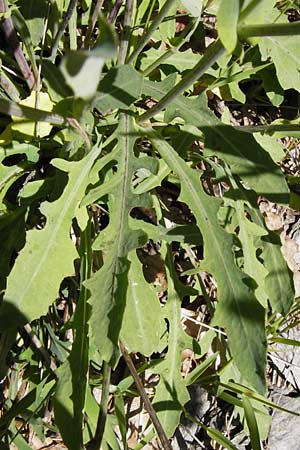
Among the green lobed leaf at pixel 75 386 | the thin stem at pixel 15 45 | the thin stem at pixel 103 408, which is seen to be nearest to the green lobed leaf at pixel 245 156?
the thin stem at pixel 15 45

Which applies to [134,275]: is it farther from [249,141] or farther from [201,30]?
[201,30]

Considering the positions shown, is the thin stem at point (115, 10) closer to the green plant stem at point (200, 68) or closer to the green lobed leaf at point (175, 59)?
the green lobed leaf at point (175, 59)

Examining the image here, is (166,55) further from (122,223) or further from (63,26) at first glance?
(122,223)

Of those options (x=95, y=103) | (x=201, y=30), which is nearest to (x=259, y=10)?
(x=95, y=103)

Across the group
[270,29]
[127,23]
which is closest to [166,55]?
[127,23]

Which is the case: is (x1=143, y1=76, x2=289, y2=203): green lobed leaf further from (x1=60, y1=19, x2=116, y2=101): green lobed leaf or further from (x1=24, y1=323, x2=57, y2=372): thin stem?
(x1=60, y1=19, x2=116, y2=101): green lobed leaf
